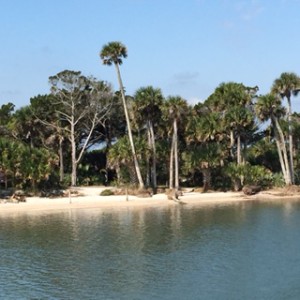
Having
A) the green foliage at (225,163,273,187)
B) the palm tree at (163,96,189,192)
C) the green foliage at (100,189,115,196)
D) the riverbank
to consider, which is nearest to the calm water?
the riverbank

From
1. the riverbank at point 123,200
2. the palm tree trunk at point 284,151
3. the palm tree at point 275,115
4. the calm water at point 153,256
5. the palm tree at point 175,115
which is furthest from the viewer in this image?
the palm tree trunk at point 284,151

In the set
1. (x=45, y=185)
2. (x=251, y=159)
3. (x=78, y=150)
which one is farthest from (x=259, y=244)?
(x=78, y=150)

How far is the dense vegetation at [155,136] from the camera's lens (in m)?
55.8

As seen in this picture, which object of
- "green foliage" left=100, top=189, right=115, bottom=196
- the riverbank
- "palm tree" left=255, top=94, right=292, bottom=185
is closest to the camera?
the riverbank

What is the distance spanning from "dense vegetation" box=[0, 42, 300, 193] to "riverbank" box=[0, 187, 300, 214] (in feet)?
7.75

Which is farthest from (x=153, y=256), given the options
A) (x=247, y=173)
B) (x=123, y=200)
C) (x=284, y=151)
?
(x=284, y=151)

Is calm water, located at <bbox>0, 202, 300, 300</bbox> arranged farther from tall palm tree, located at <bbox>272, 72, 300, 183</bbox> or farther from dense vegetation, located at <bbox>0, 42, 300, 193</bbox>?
tall palm tree, located at <bbox>272, 72, 300, 183</bbox>

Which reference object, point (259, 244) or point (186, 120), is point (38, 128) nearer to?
point (186, 120)

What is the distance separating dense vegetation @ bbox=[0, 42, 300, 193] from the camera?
2197 inches

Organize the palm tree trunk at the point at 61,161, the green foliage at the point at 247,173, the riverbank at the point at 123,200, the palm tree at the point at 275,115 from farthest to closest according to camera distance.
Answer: the palm tree trunk at the point at 61,161, the green foliage at the point at 247,173, the palm tree at the point at 275,115, the riverbank at the point at 123,200

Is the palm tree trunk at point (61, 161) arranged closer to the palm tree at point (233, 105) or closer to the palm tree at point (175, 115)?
the palm tree at point (175, 115)

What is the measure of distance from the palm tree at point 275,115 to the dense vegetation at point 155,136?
0.10 metres

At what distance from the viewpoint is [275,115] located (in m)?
57.3

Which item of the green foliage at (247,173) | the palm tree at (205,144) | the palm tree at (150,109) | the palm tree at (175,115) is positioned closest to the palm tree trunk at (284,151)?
the green foliage at (247,173)
